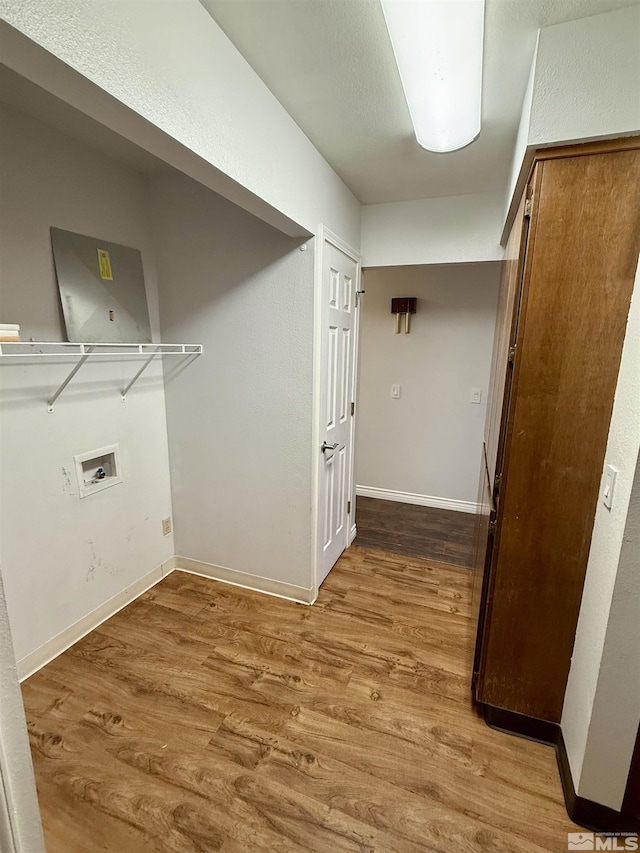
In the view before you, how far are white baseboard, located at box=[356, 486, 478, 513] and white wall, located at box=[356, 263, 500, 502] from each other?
4cm

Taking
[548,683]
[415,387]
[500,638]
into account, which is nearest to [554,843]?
[548,683]

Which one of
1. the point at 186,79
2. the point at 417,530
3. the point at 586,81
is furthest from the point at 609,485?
the point at 417,530

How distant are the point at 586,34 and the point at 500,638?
6.63 feet

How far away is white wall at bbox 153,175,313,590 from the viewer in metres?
2.04

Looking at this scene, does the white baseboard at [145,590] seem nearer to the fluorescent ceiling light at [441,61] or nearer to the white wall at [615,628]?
the white wall at [615,628]

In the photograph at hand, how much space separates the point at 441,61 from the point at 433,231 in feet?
4.25

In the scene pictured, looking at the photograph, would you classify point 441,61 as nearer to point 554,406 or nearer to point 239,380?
point 554,406

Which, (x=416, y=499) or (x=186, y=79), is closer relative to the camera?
(x=186, y=79)

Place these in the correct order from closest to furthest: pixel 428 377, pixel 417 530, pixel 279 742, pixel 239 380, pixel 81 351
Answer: pixel 279 742, pixel 81 351, pixel 239 380, pixel 417 530, pixel 428 377

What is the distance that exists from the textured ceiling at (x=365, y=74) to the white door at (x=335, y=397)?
483mm

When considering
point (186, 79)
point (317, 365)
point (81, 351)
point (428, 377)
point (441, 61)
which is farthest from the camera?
point (428, 377)

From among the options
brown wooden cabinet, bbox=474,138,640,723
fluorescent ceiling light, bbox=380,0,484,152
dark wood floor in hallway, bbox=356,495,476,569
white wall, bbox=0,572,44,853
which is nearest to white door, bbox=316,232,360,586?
dark wood floor in hallway, bbox=356,495,476,569

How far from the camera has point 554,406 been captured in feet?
4.21

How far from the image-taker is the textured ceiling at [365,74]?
1.12 m
